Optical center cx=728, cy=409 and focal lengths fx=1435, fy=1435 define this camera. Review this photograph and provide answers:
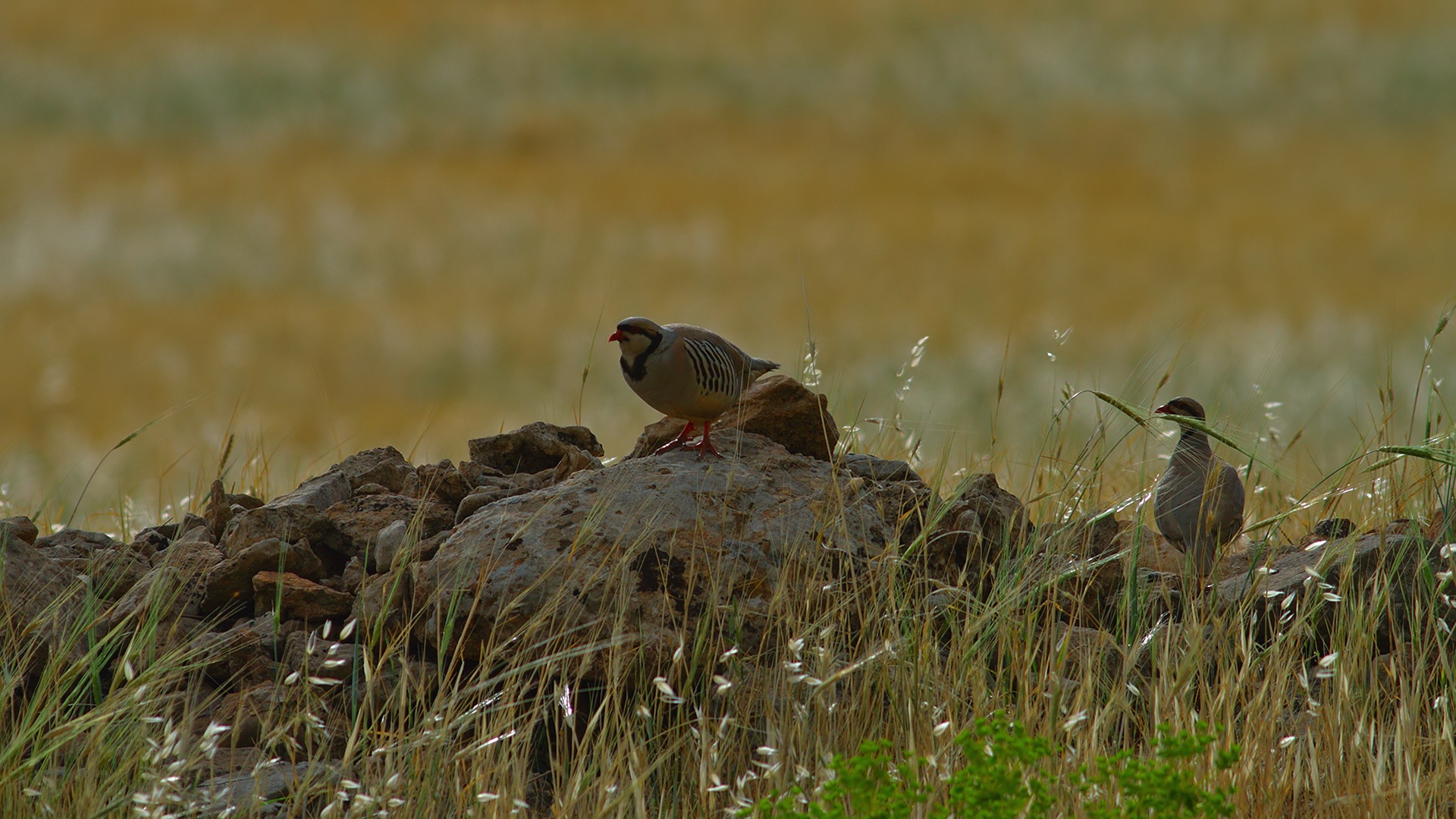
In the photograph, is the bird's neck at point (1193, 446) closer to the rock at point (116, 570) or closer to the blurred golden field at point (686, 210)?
the blurred golden field at point (686, 210)

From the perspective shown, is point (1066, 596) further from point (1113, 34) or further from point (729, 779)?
point (1113, 34)

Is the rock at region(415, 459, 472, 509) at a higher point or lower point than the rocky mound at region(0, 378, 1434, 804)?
higher

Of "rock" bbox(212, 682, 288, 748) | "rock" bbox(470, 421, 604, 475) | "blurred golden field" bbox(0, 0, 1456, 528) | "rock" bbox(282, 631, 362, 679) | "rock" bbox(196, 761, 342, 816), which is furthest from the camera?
"blurred golden field" bbox(0, 0, 1456, 528)

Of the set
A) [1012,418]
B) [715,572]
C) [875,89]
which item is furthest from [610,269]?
[715,572]

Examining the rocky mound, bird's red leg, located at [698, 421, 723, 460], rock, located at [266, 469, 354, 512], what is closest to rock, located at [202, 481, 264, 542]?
the rocky mound

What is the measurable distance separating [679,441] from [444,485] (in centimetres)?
72

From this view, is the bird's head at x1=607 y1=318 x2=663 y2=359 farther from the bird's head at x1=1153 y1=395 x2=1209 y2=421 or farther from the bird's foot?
the bird's head at x1=1153 y1=395 x2=1209 y2=421

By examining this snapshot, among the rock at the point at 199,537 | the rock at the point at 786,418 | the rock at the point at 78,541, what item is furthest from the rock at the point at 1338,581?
the rock at the point at 78,541

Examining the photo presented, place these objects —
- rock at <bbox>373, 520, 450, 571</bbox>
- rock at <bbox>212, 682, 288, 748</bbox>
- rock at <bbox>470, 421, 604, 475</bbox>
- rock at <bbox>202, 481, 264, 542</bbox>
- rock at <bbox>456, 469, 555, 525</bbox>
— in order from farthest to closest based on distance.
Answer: rock at <bbox>470, 421, 604, 475</bbox>
rock at <bbox>202, 481, 264, 542</bbox>
rock at <bbox>456, 469, 555, 525</bbox>
rock at <bbox>373, 520, 450, 571</bbox>
rock at <bbox>212, 682, 288, 748</bbox>

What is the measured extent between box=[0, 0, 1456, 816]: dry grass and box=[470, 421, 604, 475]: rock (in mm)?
804

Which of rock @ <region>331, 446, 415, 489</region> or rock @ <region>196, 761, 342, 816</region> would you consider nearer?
rock @ <region>196, 761, 342, 816</region>

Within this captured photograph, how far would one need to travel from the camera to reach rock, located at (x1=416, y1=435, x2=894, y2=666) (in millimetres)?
3570

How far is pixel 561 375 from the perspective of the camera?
15312 mm

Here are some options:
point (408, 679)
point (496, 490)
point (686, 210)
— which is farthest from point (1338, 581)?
point (686, 210)
